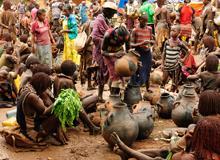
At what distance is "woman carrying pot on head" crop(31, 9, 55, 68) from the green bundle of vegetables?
12.0ft

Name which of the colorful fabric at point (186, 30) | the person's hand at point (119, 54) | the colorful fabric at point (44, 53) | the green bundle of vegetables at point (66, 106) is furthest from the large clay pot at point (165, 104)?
the colorful fabric at point (186, 30)

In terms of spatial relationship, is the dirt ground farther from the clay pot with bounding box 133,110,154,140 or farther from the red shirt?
the red shirt

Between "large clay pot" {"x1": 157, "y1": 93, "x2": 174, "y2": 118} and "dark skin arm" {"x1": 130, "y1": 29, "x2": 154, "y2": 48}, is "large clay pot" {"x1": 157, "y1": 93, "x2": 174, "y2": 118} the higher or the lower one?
the lower one

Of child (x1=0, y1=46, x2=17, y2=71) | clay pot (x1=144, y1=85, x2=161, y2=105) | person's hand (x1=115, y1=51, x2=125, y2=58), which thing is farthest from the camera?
child (x1=0, y1=46, x2=17, y2=71)

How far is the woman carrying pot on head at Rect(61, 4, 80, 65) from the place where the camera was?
11812 mm

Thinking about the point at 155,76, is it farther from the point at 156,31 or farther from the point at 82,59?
the point at 156,31

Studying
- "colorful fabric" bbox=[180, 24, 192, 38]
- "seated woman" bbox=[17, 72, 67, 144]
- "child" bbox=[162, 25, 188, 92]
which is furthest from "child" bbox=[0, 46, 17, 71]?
"colorful fabric" bbox=[180, 24, 192, 38]

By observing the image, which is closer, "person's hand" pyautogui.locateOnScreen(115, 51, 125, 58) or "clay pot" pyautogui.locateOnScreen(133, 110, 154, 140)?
"clay pot" pyautogui.locateOnScreen(133, 110, 154, 140)

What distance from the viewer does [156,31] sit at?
14086 millimetres

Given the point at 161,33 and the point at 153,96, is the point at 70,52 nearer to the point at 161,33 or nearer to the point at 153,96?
the point at 161,33

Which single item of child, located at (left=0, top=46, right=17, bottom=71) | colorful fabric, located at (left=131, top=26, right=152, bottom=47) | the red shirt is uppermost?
the red shirt

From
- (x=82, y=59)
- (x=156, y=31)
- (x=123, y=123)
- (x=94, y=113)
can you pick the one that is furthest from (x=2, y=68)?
(x=156, y=31)

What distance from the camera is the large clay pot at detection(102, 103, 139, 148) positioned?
20.2 ft

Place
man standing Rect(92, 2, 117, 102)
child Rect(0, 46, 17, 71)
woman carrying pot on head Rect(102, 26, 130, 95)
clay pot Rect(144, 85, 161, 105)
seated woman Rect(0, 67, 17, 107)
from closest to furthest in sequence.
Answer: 1. woman carrying pot on head Rect(102, 26, 130, 95)
2. man standing Rect(92, 2, 117, 102)
3. clay pot Rect(144, 85, 161, 105)
4. seated woman Rect(0, 67, 17, 107)
5. child Rect(0, 46, 17, 71)
